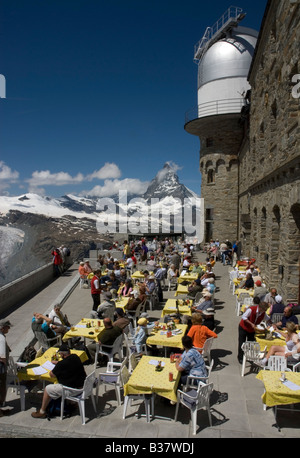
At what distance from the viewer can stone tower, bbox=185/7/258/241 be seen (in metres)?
29.2

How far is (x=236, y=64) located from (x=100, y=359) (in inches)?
1113

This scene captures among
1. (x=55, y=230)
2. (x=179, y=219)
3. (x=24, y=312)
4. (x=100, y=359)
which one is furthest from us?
A: (x=55, y=230)

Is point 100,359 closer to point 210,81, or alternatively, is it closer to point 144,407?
point 144,407

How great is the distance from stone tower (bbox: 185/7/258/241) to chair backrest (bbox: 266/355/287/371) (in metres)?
23.8

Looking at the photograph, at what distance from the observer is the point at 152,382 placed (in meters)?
5.98

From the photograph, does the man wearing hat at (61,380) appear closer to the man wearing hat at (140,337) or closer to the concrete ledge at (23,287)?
the man wearing hat at (140,337)

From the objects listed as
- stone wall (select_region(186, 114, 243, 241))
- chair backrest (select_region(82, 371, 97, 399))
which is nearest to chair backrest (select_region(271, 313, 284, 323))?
chair backrest (select_region(82, 371, 97, 399))

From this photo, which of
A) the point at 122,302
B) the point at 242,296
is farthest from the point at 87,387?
the point at 242,296

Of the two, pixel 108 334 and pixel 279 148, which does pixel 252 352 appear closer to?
pixel 108 334

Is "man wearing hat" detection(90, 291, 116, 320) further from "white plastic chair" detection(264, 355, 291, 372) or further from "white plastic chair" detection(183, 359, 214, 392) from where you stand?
"white plastic chair" detection(264, 355, 291, 372)

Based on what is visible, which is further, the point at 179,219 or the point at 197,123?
the point at 179,219

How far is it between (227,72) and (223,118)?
13.9 ft

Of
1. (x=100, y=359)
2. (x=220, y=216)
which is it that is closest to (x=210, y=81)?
(x=220, y=216)
